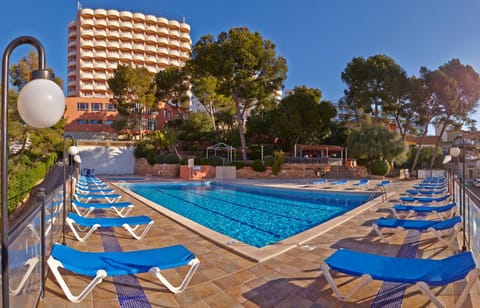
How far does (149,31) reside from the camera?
194ft

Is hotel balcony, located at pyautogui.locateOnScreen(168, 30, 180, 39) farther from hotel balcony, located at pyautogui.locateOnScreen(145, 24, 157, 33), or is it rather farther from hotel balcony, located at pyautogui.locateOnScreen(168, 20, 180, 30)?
hotel balcony, located at pyautogui.locateOnScreen(145, 24, 157, 33)

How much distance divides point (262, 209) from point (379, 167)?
14155 mm

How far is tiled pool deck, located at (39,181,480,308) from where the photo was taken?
9.91ft

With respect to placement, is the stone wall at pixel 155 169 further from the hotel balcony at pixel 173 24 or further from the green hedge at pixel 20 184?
the hotel balcony at pixel 173 24

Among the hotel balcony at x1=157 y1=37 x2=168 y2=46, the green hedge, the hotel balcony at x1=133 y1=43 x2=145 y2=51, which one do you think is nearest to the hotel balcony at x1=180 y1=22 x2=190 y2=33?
the hotel balcony at x1=157 y1=37 x2=168 y2=46

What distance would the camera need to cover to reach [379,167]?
70.9ft

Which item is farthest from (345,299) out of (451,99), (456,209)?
(451,99)

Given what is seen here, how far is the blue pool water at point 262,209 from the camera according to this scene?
7.62 metres

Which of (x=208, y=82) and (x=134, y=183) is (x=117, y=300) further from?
(x=208, y=82)

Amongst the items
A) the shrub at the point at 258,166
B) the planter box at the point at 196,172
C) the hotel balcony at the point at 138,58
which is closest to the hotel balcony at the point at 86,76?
the hotel balcony at the point at 138,58

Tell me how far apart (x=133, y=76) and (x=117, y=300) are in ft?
105

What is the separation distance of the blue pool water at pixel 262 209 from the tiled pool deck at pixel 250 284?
213 cm

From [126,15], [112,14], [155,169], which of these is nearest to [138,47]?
[126,15]

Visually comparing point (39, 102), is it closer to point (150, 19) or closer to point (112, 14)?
point (150, 19)
